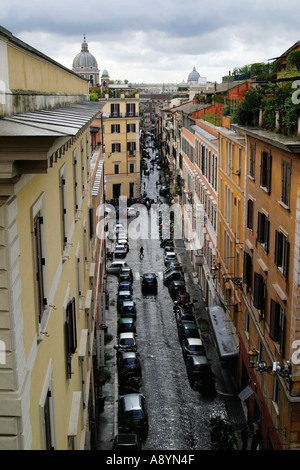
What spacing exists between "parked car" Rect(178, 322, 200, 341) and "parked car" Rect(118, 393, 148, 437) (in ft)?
26.1

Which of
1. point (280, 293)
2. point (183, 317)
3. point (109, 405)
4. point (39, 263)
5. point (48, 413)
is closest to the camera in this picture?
point (39, 263)

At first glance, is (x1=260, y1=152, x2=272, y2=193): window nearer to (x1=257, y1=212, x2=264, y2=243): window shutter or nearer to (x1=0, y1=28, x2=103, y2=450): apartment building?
(x1=257, y1=212, x2=264, y2=243): window shutter

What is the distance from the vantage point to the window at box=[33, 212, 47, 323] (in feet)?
A: 29.6

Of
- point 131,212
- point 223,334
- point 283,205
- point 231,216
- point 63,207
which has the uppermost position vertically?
point 63,207

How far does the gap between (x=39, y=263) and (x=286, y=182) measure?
1139 cm

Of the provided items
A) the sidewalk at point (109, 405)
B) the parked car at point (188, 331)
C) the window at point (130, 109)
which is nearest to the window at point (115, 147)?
the window at point (130, 109)

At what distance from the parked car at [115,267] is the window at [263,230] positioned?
26032mm

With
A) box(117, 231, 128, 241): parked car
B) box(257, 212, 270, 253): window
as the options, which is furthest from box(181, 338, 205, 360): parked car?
box(117, 231, 128, 241): parked car

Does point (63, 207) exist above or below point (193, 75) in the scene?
below

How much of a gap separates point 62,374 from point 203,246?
3065 cm

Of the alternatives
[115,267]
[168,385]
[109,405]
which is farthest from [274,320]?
[115,267]

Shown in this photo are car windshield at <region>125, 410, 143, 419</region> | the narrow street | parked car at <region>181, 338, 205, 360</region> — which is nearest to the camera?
the narrow street

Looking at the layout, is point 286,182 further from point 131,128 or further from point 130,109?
point 131,128

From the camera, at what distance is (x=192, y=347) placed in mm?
31172
